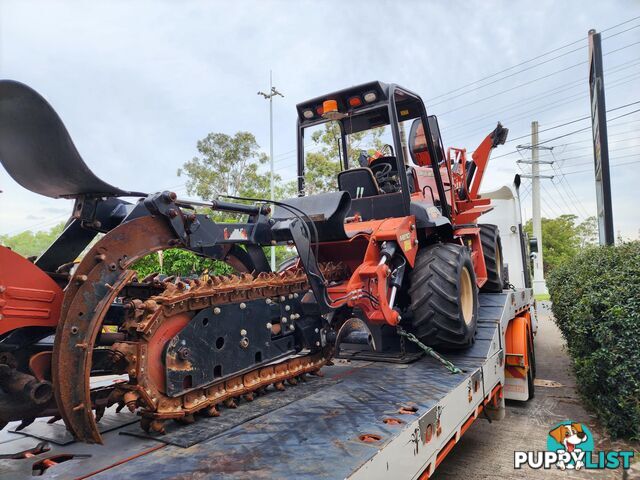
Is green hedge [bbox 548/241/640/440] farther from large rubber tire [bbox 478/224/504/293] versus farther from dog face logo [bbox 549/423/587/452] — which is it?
large rubber tire [bbox 478/224/504/293]

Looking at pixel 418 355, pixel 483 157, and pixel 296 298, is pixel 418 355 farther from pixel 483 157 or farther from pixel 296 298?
pixel 483 157

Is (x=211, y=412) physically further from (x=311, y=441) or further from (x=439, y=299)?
(x=439, y=299)

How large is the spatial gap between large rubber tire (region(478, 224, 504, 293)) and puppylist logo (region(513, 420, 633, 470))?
1847 mm

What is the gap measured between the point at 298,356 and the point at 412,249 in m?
1.43

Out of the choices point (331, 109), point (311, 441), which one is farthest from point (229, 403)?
point (331, 109)

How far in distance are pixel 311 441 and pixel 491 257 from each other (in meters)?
5.03

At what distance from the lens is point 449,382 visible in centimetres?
349

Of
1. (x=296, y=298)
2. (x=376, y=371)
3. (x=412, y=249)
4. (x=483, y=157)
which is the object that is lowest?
(x=376, y=371)

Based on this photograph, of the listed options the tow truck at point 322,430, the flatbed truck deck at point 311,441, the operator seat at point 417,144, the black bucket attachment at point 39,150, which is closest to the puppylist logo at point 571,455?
the tow truck at point 322,430

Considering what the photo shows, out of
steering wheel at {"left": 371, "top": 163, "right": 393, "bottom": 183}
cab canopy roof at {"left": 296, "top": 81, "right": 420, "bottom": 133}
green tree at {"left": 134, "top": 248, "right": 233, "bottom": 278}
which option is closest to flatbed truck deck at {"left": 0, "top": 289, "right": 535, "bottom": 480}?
steering wheel at {"left": 371, "top": 163, "right": 393, "bottom": 183}

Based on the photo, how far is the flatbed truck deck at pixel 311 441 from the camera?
81.3 inches

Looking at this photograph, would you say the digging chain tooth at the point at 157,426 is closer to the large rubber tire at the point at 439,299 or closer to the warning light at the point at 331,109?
the large rubber tire at the point at 439,299

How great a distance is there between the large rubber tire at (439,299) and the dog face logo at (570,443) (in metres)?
1.72

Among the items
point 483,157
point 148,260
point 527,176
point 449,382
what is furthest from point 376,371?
point 527,176
